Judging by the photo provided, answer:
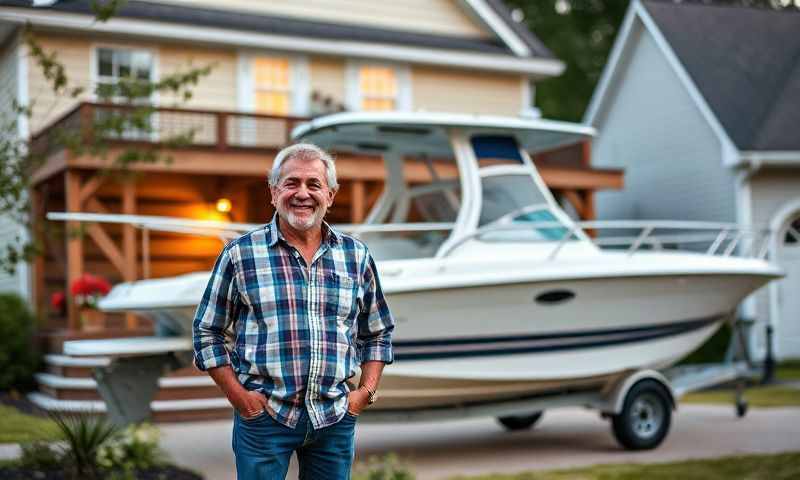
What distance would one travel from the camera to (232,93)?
16844mm

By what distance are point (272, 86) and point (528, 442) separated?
9.33m

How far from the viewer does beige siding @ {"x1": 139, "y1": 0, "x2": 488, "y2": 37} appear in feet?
56.9

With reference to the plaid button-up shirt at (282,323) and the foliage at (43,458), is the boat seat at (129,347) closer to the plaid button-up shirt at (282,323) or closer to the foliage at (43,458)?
the foliage at (43,458)

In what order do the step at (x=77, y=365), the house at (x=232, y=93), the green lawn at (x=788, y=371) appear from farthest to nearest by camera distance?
1. the green lawn at (x=788, y=371)
2. the house at (x=232, y=93)
3. the step at (x=77, y=365)

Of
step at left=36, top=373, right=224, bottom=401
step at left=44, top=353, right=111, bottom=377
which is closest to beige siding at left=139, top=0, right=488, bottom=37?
step at left=44, top=353, right=111, bottom=377

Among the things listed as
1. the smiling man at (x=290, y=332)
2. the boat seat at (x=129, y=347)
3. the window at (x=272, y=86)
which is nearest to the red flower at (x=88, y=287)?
the window at (x=272, y=86)

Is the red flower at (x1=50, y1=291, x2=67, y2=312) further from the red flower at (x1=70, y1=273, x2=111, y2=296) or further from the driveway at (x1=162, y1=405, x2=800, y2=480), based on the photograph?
the driveway at (x1=162, y1=405, x2=800, y2=480)

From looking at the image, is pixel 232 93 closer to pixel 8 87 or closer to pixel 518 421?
pixel 8 87

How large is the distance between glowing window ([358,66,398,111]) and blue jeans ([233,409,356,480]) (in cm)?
1440

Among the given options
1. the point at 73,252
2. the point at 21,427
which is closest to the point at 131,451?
the point at 21,427

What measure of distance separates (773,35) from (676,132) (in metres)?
2.80

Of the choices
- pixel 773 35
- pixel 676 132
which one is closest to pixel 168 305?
pixel 676 132

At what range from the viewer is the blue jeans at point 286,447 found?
3639 mm

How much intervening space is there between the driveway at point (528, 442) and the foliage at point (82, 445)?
4.58 ft
